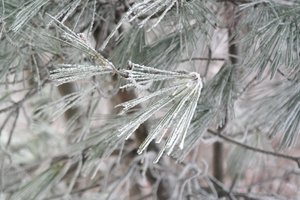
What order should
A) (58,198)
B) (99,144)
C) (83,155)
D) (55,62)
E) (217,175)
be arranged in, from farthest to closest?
(217,175)
(58,198)
(83,155)
(99,144)
(55,62)

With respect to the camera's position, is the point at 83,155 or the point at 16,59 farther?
the point at 83,155

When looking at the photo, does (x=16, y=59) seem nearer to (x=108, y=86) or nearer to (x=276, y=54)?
(x=108, y=86)

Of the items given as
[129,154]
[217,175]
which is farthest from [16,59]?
[217,175]

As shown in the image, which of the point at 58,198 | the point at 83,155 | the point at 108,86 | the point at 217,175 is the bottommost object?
the point at 217,175

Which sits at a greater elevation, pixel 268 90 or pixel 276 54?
pixel 276 54

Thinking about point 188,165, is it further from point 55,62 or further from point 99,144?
point 55,62

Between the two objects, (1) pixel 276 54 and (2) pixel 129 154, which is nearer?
(1) pixel 276 54

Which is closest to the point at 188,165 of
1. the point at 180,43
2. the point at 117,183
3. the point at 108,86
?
the point at 117,183

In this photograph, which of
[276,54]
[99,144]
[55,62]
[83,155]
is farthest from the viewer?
[83,155]

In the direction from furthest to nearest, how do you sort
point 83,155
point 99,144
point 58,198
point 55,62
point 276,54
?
point 58,198
point 83,155
point 99,144
point 55,62
point 276,54
